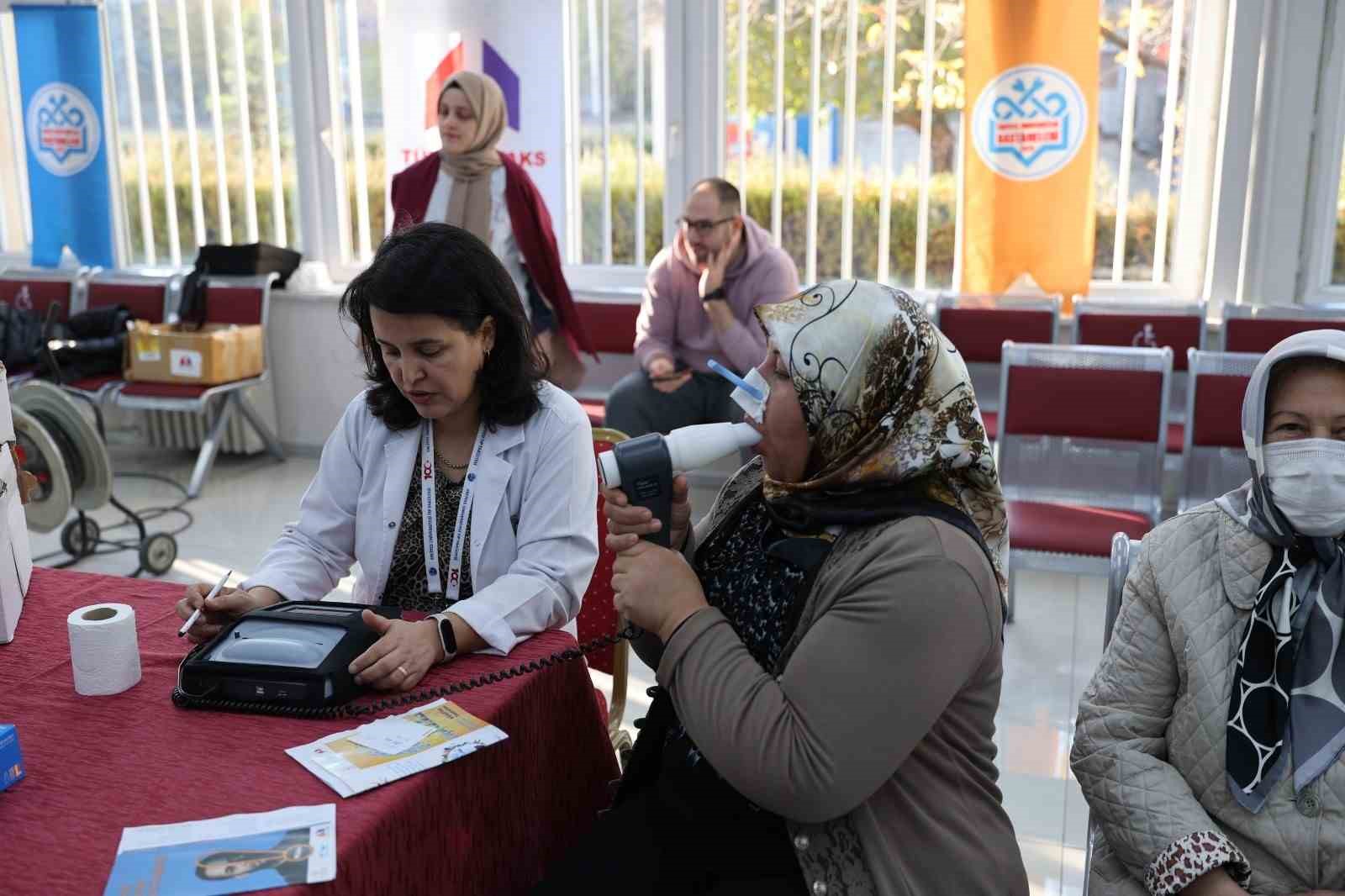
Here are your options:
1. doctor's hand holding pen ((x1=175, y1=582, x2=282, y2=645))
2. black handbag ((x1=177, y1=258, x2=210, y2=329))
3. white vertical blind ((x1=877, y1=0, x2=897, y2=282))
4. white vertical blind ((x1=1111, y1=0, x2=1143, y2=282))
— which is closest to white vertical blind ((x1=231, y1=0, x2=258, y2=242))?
black handbag ((x1=177, y1=258, x2=210, y2=329))

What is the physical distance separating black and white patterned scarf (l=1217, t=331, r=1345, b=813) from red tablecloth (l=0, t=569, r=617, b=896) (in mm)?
889

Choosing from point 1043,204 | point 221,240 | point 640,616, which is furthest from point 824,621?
point 221,240

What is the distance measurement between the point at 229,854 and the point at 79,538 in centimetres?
374

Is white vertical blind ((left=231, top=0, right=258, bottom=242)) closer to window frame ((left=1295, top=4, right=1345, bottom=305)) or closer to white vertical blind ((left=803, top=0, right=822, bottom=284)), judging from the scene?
white vertical blind ((left=803, top=0, right=822, bottom=284))

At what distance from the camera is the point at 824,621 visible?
4.28ft

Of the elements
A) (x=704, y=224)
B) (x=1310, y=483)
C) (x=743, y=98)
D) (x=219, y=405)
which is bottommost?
(x=219, y=405)

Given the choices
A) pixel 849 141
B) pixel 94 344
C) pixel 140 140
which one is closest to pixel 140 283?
pixel 94 344

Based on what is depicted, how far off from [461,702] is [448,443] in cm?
58

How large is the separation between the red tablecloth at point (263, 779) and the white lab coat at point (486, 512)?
169 mm

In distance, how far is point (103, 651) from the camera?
1.51 metres

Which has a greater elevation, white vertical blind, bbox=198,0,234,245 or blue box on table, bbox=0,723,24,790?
white vertical blind, bbox=198,0,234,245

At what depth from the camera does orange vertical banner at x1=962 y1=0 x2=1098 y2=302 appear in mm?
4793

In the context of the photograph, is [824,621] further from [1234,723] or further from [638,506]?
[1234,723]

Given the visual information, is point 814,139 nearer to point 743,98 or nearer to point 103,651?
point 743,98
